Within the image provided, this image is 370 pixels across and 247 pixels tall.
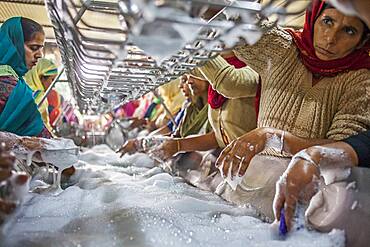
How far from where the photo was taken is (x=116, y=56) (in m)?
0.68

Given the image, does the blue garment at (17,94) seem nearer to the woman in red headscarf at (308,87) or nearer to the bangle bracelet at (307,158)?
the woman in red headscarf at (308,87)

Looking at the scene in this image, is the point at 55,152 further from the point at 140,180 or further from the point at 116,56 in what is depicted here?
the point at 116,56

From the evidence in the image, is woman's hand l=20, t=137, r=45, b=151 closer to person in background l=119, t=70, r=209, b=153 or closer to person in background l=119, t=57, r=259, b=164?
person in background l=119, t=57, r=259, b=164

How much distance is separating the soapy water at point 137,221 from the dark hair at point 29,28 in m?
0.67

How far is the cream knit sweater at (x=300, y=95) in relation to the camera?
4.08 feet

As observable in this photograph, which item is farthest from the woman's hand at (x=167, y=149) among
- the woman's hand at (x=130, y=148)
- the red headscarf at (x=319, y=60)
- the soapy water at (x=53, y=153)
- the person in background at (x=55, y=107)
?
Result: the person in background at (x=55, y=107)

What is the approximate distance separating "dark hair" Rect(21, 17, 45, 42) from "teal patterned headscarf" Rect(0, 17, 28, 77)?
1 centimetres

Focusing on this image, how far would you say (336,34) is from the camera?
126cm

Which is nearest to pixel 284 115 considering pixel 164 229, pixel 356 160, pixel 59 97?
pixel 356 160

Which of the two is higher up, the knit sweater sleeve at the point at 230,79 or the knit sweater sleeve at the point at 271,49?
the knit sweater sleeve at the point at 271,49

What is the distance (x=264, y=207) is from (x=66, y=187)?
77 cm

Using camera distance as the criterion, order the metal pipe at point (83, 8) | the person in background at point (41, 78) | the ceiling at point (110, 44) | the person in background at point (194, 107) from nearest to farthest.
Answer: the ceiling at point (110, 44) → the metal pipe at point (83, 8) → the person in background at point (41, 78) → the person in background at point (194, 107)

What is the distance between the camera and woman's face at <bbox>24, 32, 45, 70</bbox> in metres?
1.79

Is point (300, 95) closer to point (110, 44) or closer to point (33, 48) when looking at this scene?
point (110, 44)
